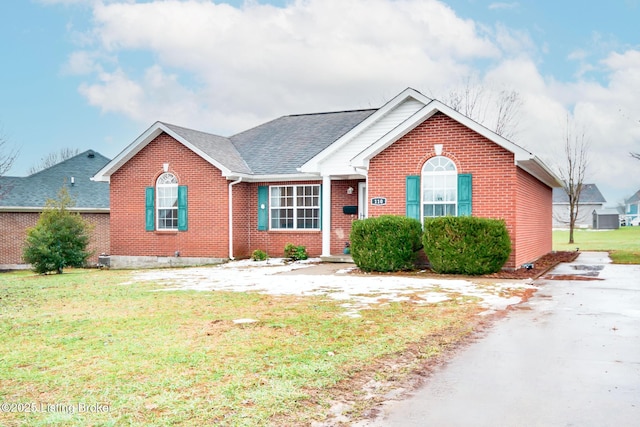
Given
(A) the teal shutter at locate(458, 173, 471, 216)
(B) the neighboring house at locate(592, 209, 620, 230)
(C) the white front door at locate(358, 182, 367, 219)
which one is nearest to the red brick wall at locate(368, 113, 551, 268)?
(A) the teal shutter at locate(458, 173, 471, 216)

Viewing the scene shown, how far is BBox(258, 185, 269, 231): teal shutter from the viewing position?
21.0 metres

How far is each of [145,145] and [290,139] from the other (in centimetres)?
573

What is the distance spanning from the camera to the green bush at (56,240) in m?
18.0

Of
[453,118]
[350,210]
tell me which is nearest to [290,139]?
[350,210]

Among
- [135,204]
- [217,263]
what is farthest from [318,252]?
[135,204]

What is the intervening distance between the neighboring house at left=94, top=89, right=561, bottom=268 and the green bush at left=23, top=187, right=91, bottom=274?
2.91 metres

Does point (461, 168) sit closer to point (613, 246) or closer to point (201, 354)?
point (201, 354)

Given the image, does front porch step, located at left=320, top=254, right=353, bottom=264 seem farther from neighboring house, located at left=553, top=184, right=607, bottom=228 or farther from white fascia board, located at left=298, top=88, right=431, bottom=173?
neighboring house, located at left=553, top=184, right=607, bottom=228

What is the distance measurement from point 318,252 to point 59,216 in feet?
28.4

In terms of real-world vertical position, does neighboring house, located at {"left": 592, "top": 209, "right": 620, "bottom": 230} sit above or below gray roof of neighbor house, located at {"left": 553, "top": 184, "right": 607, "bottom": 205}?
below

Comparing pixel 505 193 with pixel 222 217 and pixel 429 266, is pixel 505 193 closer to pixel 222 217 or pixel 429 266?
pixel 429 266

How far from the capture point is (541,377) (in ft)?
18.3

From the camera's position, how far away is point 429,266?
15.8 m

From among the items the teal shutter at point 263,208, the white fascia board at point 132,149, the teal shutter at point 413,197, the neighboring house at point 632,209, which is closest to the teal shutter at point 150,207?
the white fascia board at point 132,149
